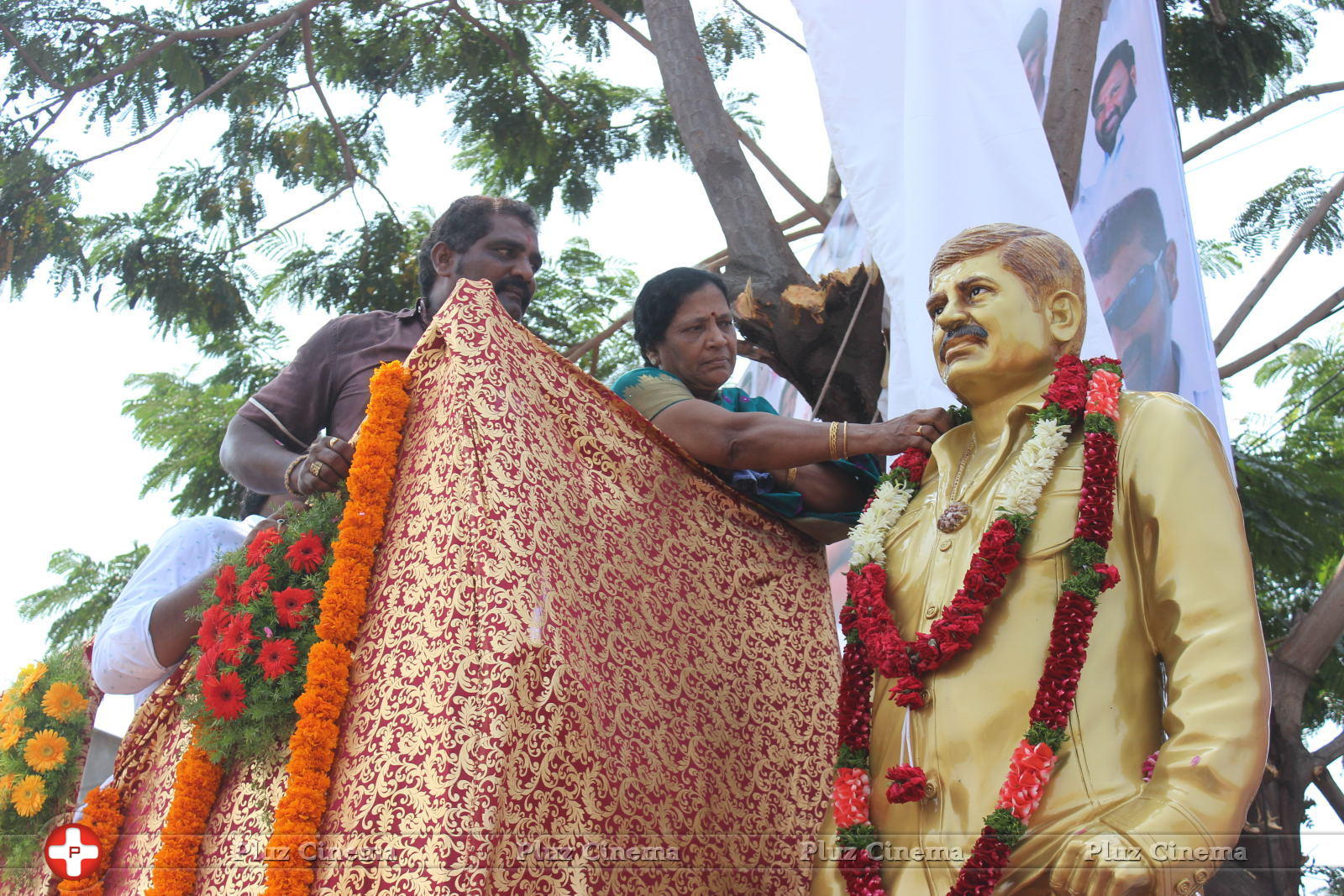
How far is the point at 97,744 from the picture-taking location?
449 centimetres

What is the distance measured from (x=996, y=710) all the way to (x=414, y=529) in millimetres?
1585

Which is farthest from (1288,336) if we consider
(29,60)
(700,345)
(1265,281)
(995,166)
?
(29,60)

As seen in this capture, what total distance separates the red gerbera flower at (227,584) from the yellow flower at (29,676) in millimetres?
1214

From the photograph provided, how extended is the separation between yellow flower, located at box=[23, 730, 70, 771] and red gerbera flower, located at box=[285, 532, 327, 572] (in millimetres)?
1309

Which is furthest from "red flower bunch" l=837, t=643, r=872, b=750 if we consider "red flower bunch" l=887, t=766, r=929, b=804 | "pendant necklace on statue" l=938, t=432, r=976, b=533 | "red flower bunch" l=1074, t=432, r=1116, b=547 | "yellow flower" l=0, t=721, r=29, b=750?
"yellow flower" l=0, t=721, r=29, b=750

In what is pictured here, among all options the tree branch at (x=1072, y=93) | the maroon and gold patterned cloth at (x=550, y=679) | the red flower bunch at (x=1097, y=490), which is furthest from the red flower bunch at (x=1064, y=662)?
the tree branch at (x=1072, y=93)

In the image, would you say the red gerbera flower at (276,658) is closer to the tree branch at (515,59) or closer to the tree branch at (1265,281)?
the tree branch at (1265,281)

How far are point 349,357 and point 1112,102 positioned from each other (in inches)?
142

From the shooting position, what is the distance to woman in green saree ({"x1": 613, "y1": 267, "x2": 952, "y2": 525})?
12.5 ft

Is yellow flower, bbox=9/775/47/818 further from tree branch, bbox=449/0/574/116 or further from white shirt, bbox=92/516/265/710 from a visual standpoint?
tree branch, bbox=449/0/574/116

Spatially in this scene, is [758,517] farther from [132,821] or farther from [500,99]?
[500,99]

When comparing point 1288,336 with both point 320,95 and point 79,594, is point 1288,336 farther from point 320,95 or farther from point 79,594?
point 79,594

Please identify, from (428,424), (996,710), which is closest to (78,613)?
(428,424)

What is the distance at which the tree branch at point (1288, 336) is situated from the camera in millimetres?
6793
